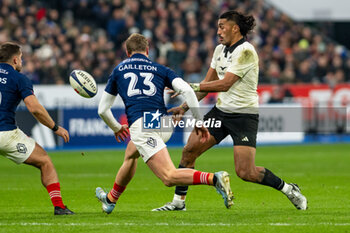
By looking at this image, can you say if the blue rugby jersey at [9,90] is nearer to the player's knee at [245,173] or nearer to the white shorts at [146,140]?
the white shorts at [146,140]

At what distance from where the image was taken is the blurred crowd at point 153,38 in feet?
75.3

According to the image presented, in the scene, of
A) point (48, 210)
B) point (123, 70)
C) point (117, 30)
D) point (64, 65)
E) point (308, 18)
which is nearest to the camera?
point (123, 70)

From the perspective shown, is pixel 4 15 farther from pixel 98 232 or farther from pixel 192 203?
pixel 98 232

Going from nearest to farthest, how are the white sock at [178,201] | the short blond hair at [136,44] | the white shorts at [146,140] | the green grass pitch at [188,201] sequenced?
the green grass pitch at [188,201] < the white shorts at [146,140] < the short blond hair at [136,44] < the white sock at [178,201]

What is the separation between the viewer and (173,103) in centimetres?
2144

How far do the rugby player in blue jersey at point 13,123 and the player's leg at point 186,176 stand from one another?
1200 mm

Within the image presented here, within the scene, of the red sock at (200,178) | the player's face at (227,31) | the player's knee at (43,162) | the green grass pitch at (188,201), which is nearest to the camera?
the green grass pitch at (188,201)

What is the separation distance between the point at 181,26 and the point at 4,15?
643 centimetres

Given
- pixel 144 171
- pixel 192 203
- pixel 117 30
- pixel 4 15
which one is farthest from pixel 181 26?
pixel 192 203

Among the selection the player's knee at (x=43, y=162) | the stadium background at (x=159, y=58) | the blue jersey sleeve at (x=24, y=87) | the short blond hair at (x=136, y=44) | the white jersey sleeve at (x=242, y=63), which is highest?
the short blond hair at (x=136, y=44)

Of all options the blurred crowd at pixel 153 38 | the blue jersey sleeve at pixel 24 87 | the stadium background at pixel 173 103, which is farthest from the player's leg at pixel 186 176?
the blurred crowd at pixel 153 38

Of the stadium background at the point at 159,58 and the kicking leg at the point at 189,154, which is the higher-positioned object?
the kicking leg at the point at 189,154

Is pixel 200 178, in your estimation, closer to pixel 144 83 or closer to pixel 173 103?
pixel 144 83

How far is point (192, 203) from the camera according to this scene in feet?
32.9
